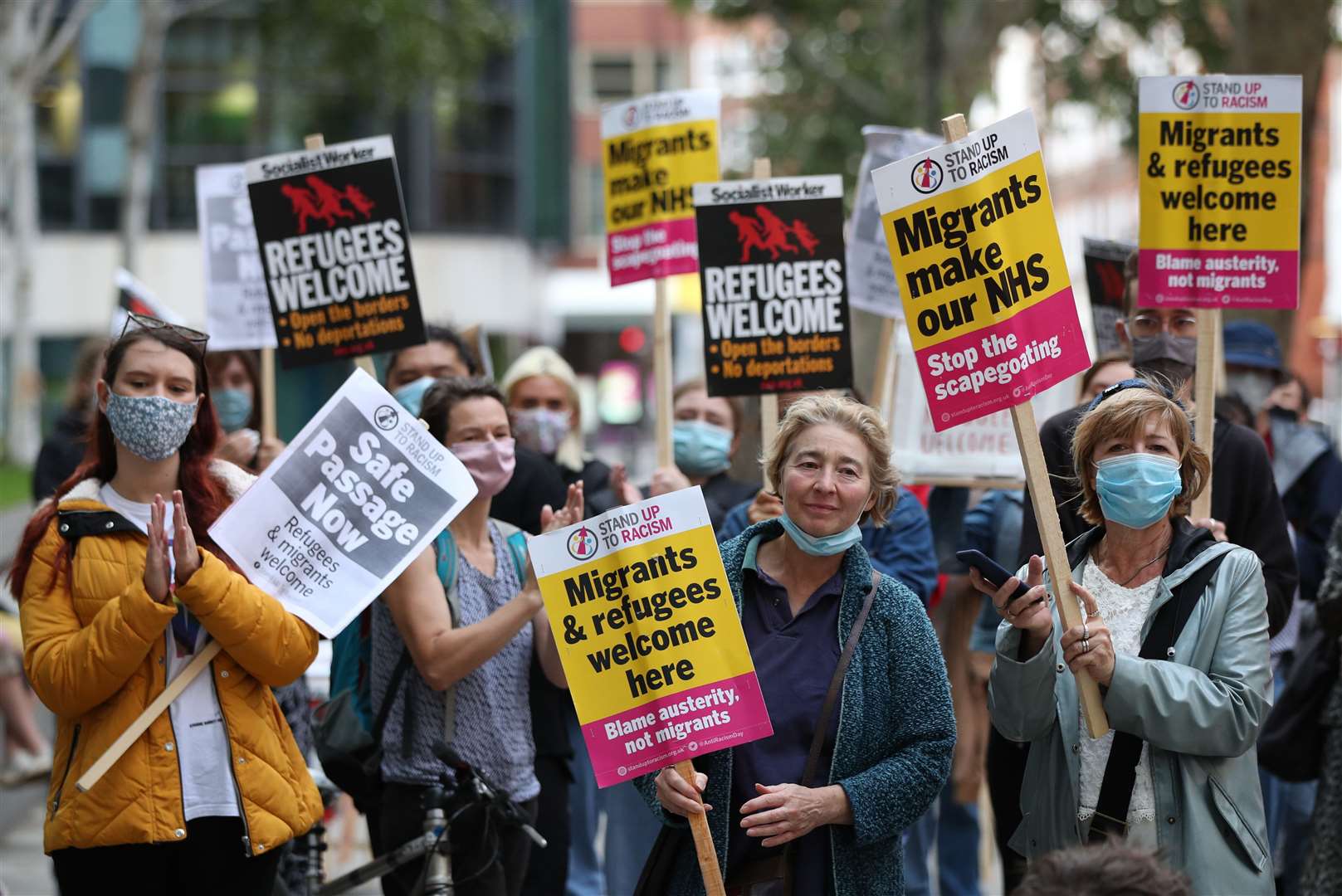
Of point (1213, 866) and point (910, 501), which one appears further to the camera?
point (910, 501)

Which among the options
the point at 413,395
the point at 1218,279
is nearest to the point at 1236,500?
the point at 1218,279

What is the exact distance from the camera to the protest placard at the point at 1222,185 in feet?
19.3

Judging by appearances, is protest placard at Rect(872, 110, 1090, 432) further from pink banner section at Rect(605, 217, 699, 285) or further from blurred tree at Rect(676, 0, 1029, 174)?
blurred tree at Rect(676, 0, 1029, 174)

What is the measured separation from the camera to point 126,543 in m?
4.69

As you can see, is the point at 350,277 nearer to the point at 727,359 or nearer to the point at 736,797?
the point at 727,359

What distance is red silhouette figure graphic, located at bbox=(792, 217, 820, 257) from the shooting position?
6738mm

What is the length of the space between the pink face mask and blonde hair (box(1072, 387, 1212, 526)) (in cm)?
164

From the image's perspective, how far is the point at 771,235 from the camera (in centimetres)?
675

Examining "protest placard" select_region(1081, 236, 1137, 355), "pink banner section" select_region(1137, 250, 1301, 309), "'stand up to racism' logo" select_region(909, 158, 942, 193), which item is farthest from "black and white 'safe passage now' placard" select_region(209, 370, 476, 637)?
"protest placard" select_region(1081, 236, 1137, 355)

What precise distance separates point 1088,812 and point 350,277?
11.1 ft

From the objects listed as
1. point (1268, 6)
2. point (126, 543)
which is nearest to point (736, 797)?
point (126, 543)

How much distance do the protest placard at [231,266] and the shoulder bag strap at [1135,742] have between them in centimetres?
439

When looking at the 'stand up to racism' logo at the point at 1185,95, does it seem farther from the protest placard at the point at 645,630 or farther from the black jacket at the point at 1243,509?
the protest placard at the point at 645,630

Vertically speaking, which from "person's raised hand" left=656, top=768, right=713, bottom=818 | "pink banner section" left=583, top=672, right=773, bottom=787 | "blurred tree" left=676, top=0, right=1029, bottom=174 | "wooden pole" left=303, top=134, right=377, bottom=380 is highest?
"blurred tree" left=676, top=0, right=1029, bottom=174
